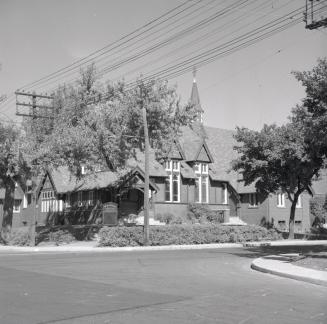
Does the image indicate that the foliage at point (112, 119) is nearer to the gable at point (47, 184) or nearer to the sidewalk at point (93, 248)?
the sidewalk at point (93, 248)

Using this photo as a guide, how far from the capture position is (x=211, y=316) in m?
8.48

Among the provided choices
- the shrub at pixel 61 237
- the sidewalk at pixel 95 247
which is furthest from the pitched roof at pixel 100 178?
the sidewalk at pixel 95 247

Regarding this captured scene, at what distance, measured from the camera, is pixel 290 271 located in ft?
51.2

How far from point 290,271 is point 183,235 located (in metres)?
17.0

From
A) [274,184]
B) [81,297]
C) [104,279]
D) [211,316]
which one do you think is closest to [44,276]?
[104,279]

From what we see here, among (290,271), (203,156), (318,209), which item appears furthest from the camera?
(318,209)

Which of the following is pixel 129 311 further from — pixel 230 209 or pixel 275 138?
pixel 230 209

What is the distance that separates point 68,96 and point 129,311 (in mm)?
27129

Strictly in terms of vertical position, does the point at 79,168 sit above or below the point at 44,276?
above

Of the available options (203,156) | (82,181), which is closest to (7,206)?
(82,181)

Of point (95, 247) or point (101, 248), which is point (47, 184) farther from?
point (101, 248)

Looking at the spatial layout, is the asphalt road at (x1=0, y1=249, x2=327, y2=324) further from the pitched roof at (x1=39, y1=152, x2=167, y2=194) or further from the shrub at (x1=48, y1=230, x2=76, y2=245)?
the pitched roof at (x1=39, y1=152, x2=167, y2=194)

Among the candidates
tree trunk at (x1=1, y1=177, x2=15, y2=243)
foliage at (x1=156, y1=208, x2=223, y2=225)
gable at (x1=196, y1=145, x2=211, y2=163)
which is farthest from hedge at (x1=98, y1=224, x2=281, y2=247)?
gable at (x1=196, y1=145, x2=211, y2=163)

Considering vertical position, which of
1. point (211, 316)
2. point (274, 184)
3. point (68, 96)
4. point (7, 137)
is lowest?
point (211, 316)
